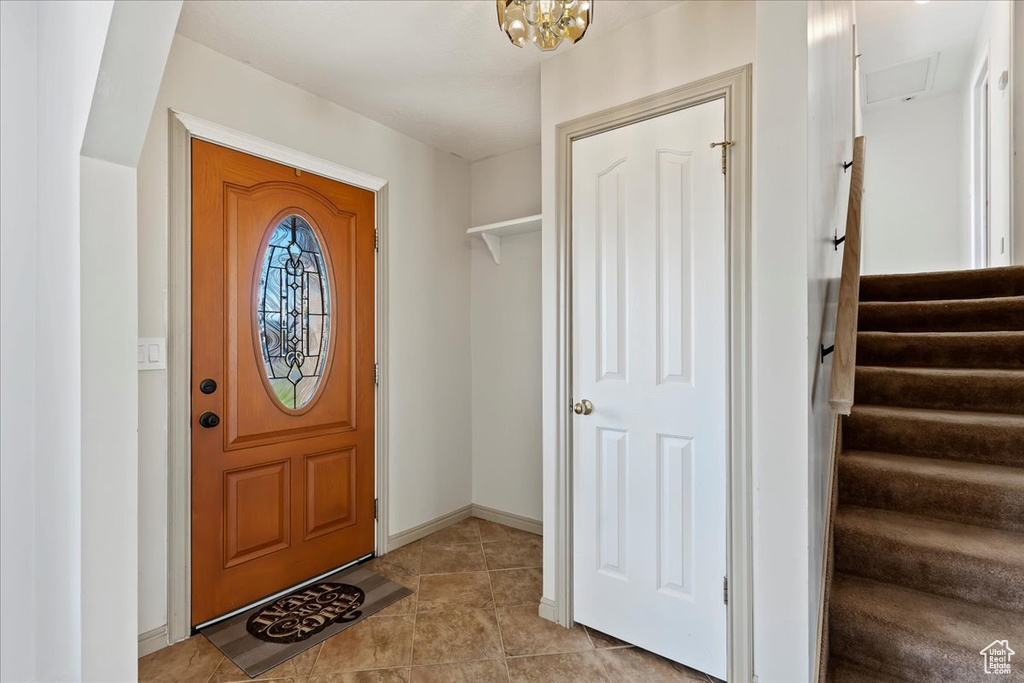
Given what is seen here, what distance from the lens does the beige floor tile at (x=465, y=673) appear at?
1796 mm

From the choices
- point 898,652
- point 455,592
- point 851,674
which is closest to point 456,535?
point 455,592

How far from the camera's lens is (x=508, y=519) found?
10.9 feet

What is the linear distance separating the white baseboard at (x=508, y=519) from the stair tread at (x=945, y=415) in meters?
1.94

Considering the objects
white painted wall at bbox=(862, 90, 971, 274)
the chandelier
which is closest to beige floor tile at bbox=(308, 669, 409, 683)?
the chandelier

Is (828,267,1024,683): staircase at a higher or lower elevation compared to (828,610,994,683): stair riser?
higher

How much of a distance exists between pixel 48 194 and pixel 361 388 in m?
Answer: 1.56

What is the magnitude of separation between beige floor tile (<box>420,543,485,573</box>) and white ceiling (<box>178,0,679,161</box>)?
2.56 metres

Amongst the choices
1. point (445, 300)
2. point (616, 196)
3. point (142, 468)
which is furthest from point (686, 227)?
point (142, 468)

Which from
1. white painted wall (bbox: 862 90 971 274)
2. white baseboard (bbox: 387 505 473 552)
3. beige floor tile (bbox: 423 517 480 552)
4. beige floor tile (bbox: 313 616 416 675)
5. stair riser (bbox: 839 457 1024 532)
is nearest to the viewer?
stair riser (bbox: 839 457 1024 532)

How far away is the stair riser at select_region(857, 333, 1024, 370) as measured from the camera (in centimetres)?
207

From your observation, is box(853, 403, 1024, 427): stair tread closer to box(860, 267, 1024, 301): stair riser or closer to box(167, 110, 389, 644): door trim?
box(860, 267, 1024, 301): stair riser

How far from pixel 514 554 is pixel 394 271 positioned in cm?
184

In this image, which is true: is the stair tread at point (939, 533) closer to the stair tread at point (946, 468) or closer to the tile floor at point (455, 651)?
the stair tread at point (946, 468)

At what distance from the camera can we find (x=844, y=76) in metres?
2.41
